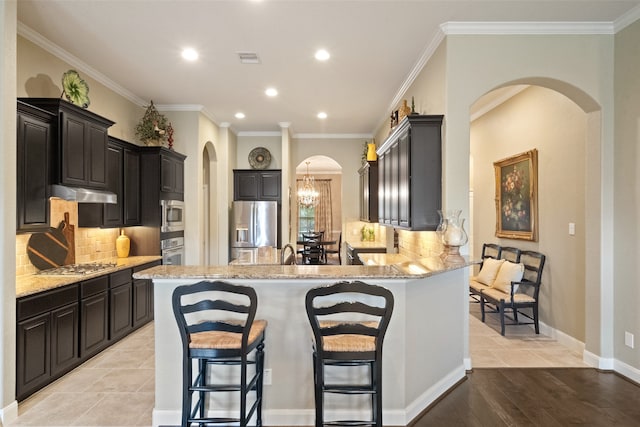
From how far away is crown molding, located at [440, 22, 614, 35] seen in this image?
3424 millimetres

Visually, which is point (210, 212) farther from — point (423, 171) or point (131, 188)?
point (423, 171)

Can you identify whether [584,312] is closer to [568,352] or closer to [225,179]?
[568,352]

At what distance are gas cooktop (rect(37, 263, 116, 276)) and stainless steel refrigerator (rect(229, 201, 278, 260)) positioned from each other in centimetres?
324

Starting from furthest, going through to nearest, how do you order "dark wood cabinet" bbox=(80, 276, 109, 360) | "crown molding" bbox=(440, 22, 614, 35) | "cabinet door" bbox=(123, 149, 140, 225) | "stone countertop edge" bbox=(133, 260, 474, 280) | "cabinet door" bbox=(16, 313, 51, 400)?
"cabinet door" bbox=(123, 149, 140, 225) → "dark wood cabinet" bbox=(80, 276, 109, 360) → "crown molding" bbox=(440, 22, 614, 35) → "cabinet door" bbox=(16, 313, 51, 400) → "stone countertop edge" bbox=(133, 260, 474, 280)

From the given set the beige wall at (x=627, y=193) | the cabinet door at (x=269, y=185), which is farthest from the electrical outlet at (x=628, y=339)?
the cabinet door at (x=269, y=185)

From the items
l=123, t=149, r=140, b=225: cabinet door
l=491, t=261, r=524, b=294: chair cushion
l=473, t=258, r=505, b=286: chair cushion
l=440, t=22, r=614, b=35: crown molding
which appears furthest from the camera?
l=473, t=258, r=505, b=286: chair cushion

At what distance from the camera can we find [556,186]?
4.44 meters

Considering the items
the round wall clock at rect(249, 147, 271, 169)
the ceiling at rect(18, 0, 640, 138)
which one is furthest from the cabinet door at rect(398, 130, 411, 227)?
the round wall clock at rect(249, 147, 271, 169)

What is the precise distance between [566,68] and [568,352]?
295cm

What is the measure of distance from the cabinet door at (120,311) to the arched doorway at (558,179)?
4844 millimetres

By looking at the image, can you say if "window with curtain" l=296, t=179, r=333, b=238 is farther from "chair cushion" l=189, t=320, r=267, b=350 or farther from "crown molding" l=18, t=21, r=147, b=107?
"chair cushion" l=189, t=320, r=267, b=350

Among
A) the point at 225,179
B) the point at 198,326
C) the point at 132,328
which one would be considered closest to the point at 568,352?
the point at 198,326

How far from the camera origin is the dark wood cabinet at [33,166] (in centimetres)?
305

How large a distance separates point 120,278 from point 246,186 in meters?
3.87
